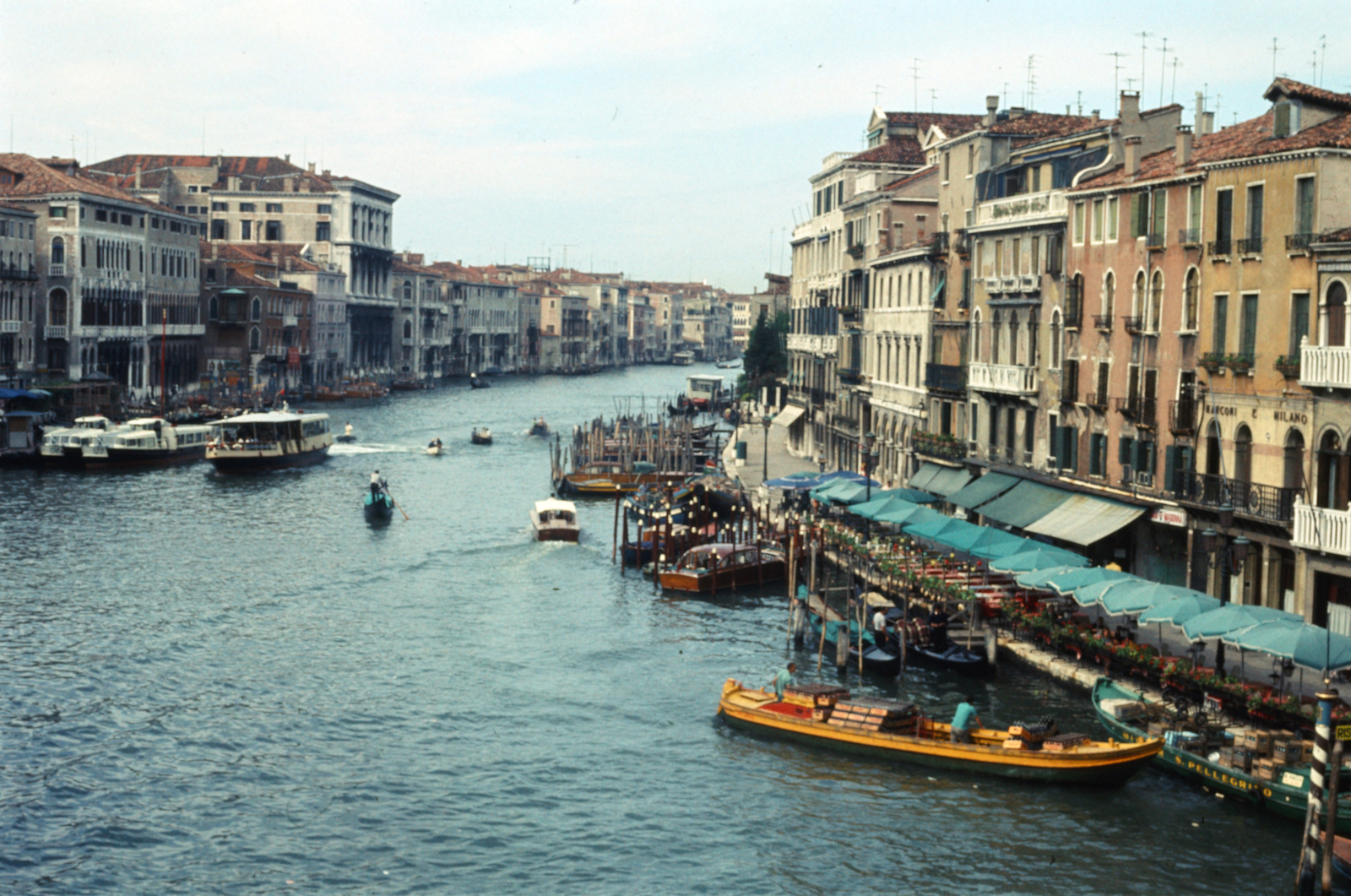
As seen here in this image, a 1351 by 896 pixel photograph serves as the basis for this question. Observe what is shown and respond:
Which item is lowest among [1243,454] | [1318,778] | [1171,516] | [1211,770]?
[1211,770]

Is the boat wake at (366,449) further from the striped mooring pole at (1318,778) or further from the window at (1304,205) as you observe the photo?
the striped mooring pole at (1318,778)

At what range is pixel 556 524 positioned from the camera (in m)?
50.3

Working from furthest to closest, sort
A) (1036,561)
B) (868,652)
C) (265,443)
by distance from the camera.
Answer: (265,443)
(868,652)
(1036,561)

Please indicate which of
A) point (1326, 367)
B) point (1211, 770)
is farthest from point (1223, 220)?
point (1211, 770)

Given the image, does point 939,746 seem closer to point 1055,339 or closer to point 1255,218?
point 1255,218

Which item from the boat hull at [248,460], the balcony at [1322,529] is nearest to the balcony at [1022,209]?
the balcony at [1322,529]

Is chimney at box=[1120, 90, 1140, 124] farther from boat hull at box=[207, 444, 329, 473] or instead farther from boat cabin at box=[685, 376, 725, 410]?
boat cabin at box=[685, 376, 725, 410]

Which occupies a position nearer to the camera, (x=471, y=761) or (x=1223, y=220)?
(x=471, y=761)

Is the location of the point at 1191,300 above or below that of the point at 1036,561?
above

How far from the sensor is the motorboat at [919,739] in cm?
2425

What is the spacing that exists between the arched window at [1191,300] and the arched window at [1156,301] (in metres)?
1.11

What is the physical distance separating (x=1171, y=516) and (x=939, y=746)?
9.04 metres

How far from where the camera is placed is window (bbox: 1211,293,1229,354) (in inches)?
1201

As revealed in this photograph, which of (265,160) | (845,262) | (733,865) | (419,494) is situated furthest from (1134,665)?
(265,160)
